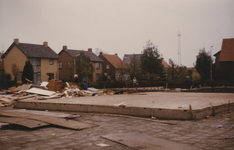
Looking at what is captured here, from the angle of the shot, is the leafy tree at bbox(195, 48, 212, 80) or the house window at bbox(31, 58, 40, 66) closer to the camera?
the house window at bbox(31, 58, 40, 66)

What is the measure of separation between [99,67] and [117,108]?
163 feet

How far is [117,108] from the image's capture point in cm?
707

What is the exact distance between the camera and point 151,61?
37.8 m

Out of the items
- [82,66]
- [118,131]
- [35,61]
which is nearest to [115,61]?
[82,66]

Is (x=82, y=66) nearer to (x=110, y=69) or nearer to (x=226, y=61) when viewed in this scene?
(x=110, y=69)

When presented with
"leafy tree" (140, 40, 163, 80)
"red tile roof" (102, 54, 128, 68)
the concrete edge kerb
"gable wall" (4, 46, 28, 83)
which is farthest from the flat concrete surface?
"red tile roof" (102, 54, 128, 68)

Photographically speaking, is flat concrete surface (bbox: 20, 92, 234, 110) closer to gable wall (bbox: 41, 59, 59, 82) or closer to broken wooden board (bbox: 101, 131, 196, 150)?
broken wooden board (bbox: 101, 131, 196, 150)

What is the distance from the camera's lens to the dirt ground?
144 inches

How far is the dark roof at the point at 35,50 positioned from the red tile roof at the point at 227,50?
35097 millimetres

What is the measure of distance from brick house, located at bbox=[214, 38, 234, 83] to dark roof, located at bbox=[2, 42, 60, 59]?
106 feet

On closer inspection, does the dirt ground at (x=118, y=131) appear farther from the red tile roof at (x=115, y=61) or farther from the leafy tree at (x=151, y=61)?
the red tile roof at (x=115, y=61)

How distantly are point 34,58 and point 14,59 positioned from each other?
3631mm

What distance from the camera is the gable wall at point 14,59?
41.4 meters

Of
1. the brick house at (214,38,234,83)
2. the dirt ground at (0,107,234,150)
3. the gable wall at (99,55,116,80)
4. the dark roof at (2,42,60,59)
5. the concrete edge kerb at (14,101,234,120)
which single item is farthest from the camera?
the gable wall at (99,55,116,80)
